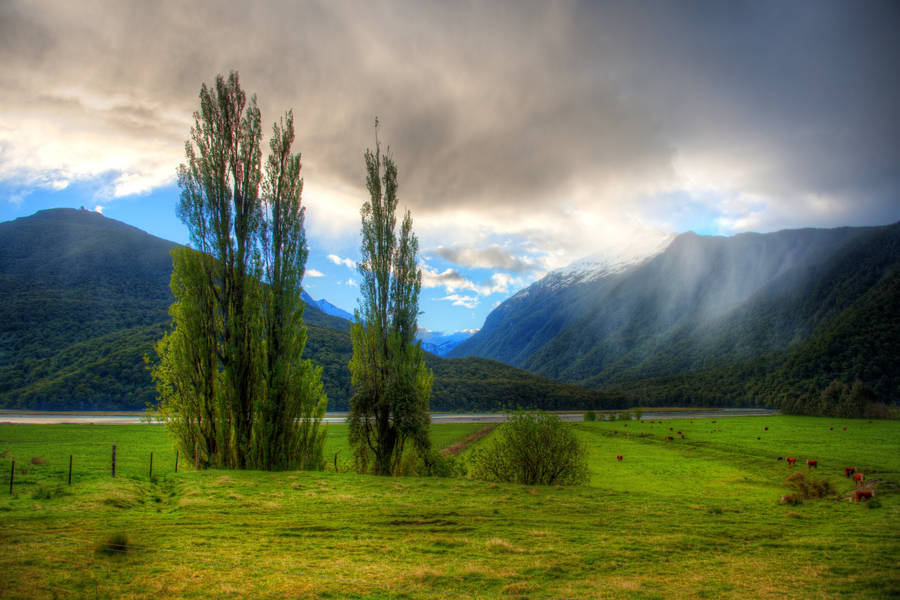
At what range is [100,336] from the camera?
101 m

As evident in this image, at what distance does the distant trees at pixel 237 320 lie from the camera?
1948cm

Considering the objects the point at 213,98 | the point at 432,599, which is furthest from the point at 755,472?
the point at 213,98

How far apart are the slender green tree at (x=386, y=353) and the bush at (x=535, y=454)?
3.94 meters

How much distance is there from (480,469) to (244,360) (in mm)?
12676

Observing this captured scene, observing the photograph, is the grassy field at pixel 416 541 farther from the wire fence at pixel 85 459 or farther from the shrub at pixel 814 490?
the wire fence at pixel 85 459

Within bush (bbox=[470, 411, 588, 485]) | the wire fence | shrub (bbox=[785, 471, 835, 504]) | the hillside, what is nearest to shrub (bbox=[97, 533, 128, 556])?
the wire fence

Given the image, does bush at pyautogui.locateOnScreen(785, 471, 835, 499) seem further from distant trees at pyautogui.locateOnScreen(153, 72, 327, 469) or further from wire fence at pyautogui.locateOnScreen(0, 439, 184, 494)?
wire fence at pyautogui.locateOnScreen(0, 439, 184, 494)

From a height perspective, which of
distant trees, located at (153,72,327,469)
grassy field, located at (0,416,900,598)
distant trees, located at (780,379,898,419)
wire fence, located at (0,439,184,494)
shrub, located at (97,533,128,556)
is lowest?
distant trees, located at (780,379,898,419)

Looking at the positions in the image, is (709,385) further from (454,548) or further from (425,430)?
(454,548)

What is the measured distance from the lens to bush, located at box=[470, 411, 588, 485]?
821 inches

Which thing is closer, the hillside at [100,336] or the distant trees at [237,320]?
the distant trees at [237,320]

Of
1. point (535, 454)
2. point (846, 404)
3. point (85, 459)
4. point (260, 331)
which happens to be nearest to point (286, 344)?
point (260, 331)

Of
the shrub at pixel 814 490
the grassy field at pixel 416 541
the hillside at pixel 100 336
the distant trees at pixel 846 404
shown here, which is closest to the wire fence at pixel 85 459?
the grassy field at pixel 416 541

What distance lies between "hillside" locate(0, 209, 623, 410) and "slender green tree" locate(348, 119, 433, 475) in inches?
1448
